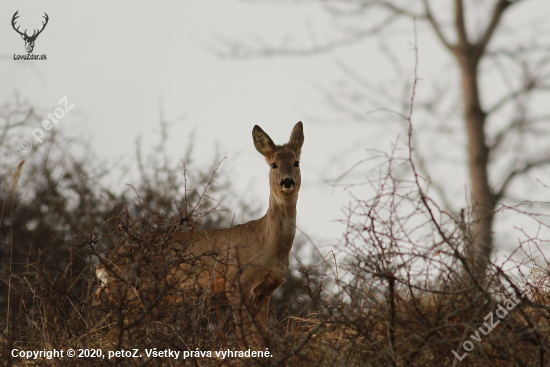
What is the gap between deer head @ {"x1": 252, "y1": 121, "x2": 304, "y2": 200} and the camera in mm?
7371

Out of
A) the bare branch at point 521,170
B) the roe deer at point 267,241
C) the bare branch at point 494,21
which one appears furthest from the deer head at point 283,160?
the bare branch at point 494,21

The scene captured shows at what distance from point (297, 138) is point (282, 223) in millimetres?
1346

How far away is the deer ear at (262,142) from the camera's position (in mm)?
8102

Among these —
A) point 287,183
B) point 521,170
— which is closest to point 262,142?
point 287,183

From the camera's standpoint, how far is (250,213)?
50.7 ft

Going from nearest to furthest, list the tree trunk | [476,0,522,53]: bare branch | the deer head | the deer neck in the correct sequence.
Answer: the deer neck, the deer head, the tree trunk, [476,0,522,53]: bare branch

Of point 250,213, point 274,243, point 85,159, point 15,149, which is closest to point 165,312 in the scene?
point 274,243

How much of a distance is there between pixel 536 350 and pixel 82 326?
11.7ft

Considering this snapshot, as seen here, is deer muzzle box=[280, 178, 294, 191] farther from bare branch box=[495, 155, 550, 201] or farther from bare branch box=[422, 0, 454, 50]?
bare branch box=[422, 0, 454, 50]

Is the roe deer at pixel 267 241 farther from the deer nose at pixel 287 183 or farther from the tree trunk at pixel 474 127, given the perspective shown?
the tree trunk at pixel 474 127

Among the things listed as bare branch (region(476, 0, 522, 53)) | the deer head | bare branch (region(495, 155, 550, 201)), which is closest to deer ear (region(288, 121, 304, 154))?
the deer head

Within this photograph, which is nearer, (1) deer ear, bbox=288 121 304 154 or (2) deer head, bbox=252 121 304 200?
(2) deer head, bbox=252 121 304 200

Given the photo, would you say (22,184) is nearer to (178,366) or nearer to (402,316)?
(178,366)

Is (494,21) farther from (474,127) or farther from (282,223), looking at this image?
(282,223)
